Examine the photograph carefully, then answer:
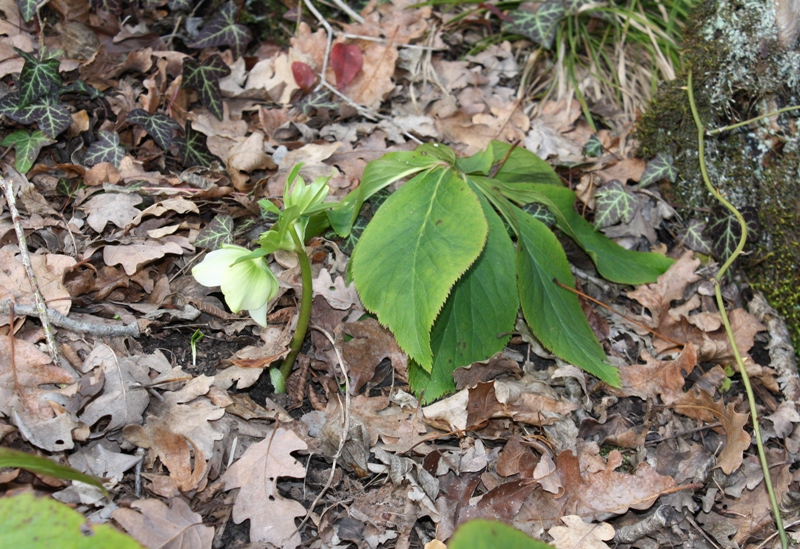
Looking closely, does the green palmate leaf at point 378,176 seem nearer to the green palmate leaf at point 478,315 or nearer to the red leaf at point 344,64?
the green palmate leaf at point 478,315

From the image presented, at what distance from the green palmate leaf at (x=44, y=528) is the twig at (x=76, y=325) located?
708mm

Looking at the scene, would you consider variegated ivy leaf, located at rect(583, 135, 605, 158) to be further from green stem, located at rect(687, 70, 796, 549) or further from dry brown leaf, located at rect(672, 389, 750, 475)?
dry brown leaf, located at rect(672, 389, 750, 475)

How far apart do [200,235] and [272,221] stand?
0.27 m

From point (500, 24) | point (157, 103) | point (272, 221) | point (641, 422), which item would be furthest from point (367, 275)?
point (500, 24)

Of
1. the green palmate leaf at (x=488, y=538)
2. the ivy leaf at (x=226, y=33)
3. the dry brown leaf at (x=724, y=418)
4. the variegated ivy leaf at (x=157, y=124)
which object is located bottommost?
the dry brown leaf at (x=724, y=418)

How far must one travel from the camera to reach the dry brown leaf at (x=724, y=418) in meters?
1.96

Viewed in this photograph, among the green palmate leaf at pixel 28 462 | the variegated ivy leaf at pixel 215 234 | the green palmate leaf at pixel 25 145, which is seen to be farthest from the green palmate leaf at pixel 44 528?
the green palmate leaf at pixel 25 145

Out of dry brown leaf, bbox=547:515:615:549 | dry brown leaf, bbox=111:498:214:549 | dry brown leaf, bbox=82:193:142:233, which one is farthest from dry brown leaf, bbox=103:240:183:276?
dry brown leaf, bbox=547:515:615:549

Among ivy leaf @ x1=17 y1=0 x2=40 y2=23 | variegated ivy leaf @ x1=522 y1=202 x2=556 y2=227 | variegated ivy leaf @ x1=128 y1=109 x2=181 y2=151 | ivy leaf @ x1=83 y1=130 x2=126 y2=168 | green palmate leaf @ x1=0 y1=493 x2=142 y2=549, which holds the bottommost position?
green palmate leaf @ x1=0 y1=493 x2=142 y2=549

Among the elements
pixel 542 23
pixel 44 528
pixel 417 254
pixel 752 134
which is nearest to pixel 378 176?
pixel 417 254

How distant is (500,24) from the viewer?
132 inches

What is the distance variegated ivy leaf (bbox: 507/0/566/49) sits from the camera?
317cm

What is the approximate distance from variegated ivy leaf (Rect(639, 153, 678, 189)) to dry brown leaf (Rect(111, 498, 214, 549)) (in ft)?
7.32

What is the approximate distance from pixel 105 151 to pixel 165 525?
1551mm
